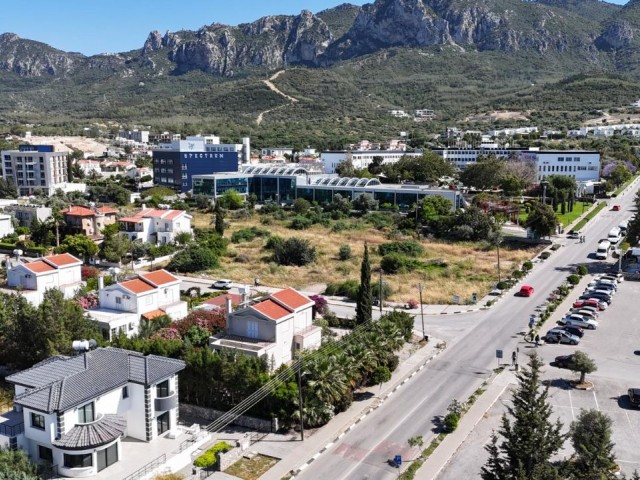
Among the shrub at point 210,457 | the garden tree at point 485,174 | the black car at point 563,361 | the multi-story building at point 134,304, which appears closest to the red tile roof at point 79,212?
the multi-story building at point 134,304

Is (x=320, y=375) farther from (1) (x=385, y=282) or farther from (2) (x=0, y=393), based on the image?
(1) (x=385, y=282)

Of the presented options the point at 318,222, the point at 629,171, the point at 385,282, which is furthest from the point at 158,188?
the point at 629,171

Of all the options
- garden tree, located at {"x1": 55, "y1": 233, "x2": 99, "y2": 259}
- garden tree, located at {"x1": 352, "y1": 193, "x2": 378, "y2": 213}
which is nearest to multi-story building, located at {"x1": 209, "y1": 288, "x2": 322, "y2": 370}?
garden tree, located at {"x1": 55, "y1": 233, "x2": 99, "y2": 259}

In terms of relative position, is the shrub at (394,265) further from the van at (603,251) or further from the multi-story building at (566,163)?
the multi-story building at (566,163)

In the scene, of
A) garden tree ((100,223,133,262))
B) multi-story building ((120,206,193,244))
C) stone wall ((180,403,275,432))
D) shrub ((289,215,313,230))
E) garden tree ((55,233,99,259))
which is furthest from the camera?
shrub ((289,215,313,230))

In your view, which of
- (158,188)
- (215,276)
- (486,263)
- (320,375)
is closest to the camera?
(320,375)

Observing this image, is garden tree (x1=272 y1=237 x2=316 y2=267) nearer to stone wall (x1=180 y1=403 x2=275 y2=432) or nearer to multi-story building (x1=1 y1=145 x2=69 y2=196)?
stone wall (x1=180 y1=403 x2=275 y2=432)

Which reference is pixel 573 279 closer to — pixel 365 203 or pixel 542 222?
pixel 542 222
